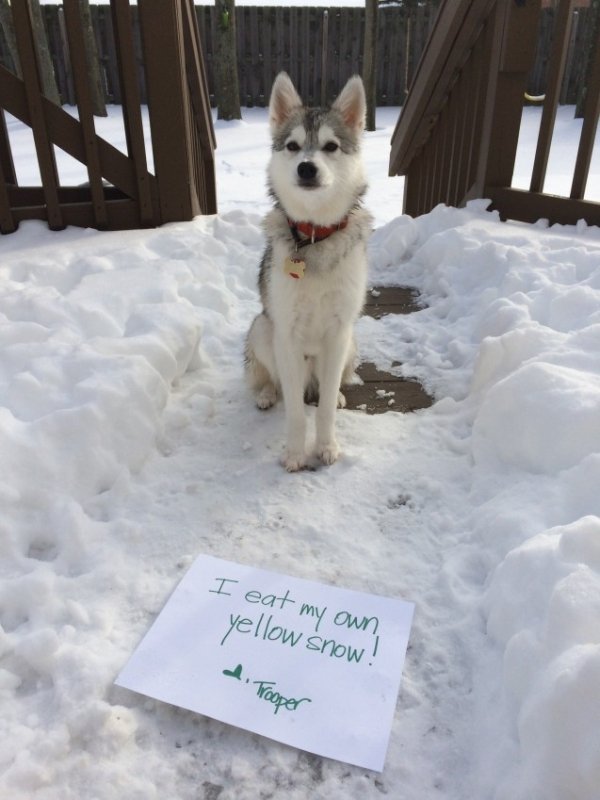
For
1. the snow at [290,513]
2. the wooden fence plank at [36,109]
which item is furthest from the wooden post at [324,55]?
the snow at [290,513]

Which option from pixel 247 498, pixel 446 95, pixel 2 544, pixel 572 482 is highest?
pixel 446 95

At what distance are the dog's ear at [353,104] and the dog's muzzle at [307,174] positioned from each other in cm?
41

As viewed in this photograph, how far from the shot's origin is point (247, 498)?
6.58ft

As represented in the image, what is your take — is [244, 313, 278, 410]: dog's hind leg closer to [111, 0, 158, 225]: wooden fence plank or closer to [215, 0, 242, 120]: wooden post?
[111, 0, 158, 225]: wooden fence plank

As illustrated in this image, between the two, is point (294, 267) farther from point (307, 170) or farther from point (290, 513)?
point (290, 513)

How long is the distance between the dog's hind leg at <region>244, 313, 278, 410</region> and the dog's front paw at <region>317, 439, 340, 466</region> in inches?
16.1

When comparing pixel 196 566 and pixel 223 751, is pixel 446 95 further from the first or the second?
pixel 223 751

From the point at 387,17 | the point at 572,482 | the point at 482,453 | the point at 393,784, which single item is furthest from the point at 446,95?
the point at 387,17

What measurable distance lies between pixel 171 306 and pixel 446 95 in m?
3.29

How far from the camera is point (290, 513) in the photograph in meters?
1.93

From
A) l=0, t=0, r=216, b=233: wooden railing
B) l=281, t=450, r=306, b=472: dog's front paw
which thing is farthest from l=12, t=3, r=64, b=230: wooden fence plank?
l=281, t=450, r=306, b=472: dog's front paw

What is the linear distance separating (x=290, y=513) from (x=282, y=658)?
0.56m

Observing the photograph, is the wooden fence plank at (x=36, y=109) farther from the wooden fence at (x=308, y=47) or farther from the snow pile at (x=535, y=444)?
the wooden fence at (x=308, y=47)

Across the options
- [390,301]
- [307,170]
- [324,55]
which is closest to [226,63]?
[324,55]
